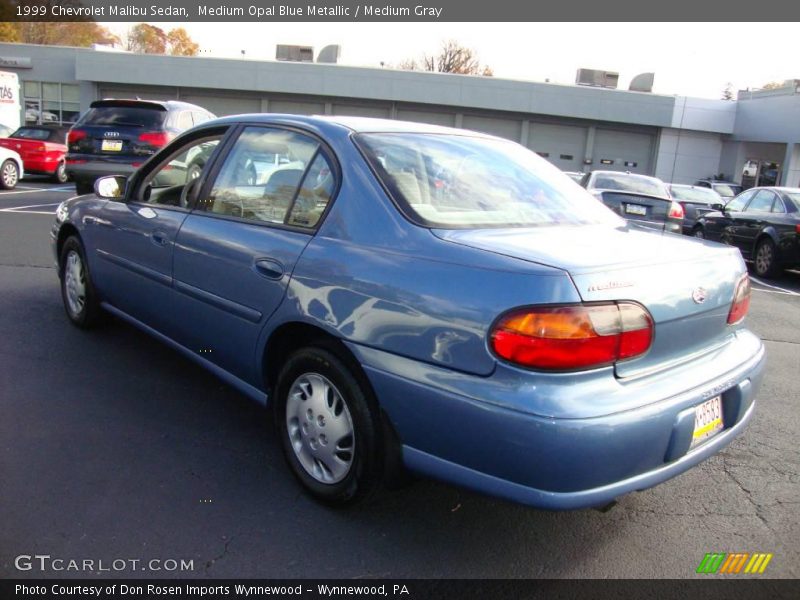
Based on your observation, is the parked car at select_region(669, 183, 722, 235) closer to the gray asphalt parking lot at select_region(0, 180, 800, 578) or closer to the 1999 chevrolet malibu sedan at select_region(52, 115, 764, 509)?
the gray asphalt parking lot at select_region(0, 180, 800, 578)

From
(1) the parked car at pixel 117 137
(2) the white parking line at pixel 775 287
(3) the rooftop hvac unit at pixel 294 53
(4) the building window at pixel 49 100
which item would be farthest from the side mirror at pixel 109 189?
(4) the building window at pixel 49 100

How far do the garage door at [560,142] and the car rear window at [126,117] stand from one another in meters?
27.3

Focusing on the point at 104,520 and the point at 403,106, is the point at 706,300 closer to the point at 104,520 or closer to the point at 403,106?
the point at 104,520

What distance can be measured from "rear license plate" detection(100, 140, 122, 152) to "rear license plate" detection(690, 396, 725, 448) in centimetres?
949

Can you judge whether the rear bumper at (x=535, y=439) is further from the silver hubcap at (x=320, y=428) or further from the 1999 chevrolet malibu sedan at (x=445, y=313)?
the silver hubcap at (x=320, y=428)

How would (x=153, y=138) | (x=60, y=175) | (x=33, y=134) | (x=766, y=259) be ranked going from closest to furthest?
(x=153, y=138) → (x=766, y=259) → (x=60, y=175) → (x=33, y=134)

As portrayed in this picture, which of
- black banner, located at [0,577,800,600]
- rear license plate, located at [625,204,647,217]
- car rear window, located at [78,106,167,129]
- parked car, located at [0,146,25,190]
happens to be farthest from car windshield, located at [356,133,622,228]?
parked car, located at [0,146,25,190]

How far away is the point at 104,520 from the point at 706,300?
2554 millimetres

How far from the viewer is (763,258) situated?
420 inches

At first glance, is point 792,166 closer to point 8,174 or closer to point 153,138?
point 153,138

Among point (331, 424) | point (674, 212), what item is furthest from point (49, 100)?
point (331, 424)

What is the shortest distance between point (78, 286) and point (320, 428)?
296cm

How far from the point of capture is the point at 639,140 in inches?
1385

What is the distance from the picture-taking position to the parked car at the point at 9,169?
14.7m
